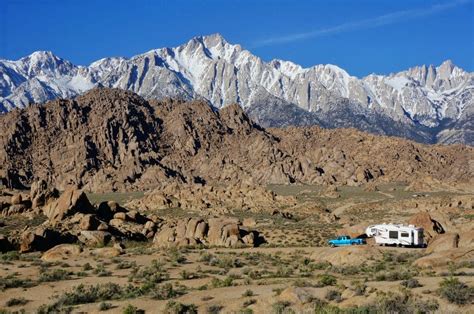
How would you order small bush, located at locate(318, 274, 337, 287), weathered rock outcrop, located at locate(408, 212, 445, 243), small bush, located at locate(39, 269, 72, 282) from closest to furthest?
small bush, located at locate(318, 274, 337, 287), small bush, located at locate(39, 269, 72, 282), weathered rock outcrop, located at locate(408, 212, 445, 243)

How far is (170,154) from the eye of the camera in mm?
179750

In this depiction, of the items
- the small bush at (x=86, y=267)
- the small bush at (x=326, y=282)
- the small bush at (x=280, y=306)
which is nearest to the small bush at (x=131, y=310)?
the small bush at (x=280, y=306)

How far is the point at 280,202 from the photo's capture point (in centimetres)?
9806

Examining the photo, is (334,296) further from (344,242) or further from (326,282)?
(344,242)

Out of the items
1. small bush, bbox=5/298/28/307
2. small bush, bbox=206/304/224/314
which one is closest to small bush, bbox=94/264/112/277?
small bush, bbox=5/298/28/307

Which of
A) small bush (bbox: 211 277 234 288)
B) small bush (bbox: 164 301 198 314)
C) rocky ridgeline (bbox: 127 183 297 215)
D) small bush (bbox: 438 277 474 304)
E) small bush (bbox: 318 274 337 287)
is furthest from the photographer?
rocky ridgeline (bbox: 127 183 297 215)

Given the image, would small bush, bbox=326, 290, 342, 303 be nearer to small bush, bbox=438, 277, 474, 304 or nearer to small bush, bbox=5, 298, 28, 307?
small bush, bbox=438, 277, 474, 304

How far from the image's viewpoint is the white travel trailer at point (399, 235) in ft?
159

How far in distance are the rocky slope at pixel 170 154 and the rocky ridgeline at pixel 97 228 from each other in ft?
261

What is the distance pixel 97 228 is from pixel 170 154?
125168 mm

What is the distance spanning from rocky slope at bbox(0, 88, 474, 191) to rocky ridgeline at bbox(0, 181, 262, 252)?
79.6 metres

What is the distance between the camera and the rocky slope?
158625 millimetres

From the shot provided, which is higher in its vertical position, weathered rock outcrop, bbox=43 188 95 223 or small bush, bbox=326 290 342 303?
weathered rock outcrop, bbox=43 188 95 223

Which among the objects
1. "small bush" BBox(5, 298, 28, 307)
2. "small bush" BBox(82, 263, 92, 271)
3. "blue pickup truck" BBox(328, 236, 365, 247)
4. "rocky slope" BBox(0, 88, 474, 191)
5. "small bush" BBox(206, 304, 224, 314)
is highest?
"rocky slope" BBox(0, 88, 474, 191)
